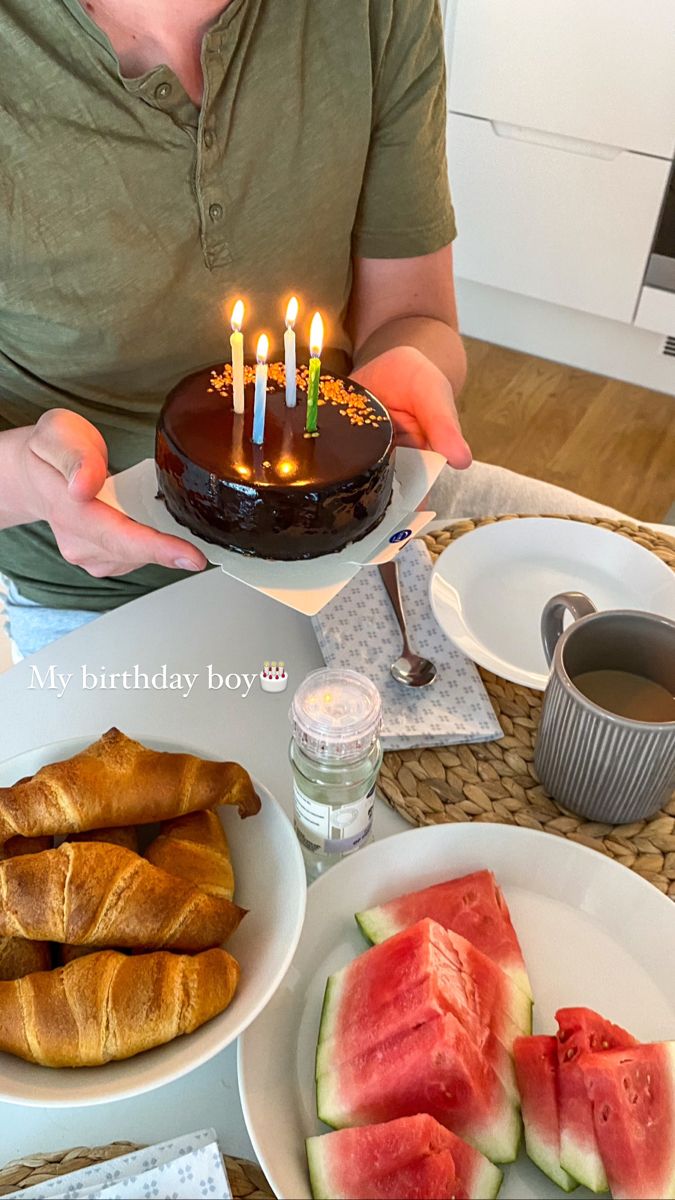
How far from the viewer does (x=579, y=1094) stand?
62 centimetres

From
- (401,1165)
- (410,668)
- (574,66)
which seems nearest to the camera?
(401,1165)

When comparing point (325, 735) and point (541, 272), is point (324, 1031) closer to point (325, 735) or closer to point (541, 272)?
point (325, 735)

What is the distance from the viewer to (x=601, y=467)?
107 inches

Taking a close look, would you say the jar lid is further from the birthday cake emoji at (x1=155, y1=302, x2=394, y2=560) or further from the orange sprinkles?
the orange sprinkles

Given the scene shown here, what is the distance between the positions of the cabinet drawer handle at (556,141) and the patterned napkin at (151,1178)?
2.51m

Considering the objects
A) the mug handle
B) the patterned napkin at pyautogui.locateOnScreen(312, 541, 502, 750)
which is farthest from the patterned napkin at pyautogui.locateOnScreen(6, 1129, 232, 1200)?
the mug handle

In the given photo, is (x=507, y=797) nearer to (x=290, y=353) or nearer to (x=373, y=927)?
(x=373, y=927)

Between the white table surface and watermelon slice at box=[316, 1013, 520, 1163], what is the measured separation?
0.10 m

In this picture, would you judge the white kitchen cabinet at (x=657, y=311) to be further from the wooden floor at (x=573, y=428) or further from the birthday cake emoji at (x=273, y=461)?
the birthday cake emoji at (x=273, y=461)

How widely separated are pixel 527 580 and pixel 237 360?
0.40 m

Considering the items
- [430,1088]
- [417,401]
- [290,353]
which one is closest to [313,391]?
[290,353]

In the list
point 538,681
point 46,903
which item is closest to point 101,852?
point 46,903

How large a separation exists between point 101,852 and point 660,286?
2.43 meters

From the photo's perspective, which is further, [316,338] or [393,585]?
[393,585]
